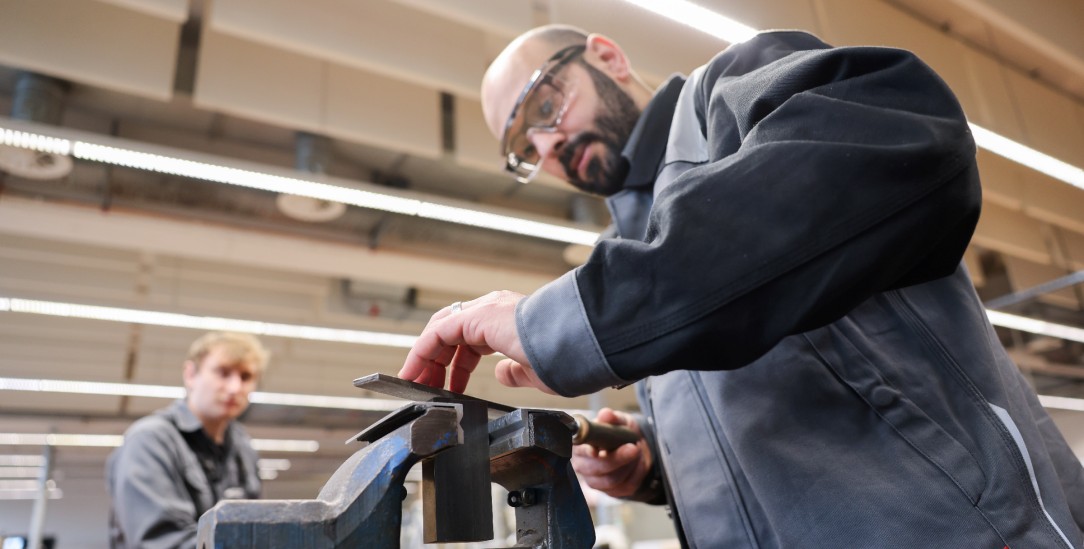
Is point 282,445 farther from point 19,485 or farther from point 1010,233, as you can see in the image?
point 1010,233

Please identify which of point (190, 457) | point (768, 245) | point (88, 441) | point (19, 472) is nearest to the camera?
point (768, 245)

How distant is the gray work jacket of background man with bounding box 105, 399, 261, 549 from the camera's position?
2057 mm

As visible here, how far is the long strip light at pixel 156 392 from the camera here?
7.57 metres

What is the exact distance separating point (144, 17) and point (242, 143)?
194 cm

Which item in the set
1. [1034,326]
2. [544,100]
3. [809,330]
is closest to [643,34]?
[544,100]

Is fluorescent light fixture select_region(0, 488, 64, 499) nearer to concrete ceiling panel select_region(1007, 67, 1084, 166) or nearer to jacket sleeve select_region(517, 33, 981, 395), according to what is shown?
concrete ceiling panel select_region(1007, 67, 1084, 166)

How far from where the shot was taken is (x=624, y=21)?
361cm

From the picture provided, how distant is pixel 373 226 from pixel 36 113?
2.42 meters

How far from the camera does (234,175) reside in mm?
3738

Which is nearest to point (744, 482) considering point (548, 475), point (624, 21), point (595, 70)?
point (548, 475)

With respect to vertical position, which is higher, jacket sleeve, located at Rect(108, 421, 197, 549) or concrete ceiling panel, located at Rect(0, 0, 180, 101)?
concrete ceiling panel, located at Rect(0, 0, 180, 101)

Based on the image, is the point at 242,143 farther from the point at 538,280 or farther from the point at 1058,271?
the point at 1058,271

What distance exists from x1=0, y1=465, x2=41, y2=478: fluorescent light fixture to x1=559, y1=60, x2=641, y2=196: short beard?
14.3m

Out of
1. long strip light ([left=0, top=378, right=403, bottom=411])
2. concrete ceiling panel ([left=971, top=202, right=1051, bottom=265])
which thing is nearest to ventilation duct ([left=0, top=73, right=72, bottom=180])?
long strip light ([left=0, top=378, right=403, bottom=411])
